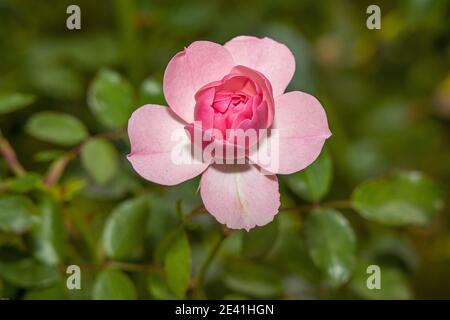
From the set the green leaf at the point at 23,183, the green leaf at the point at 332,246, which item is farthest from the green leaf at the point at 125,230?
the green leaf at the point at 332,246

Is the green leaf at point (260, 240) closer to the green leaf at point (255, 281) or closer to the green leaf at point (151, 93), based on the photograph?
the green leaf at point (255, 281)

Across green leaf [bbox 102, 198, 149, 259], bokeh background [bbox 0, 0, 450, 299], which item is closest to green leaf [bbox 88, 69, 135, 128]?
bokeh background [bbox 0, 0, 450, 299]

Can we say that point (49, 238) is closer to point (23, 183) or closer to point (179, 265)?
point (23, 183)

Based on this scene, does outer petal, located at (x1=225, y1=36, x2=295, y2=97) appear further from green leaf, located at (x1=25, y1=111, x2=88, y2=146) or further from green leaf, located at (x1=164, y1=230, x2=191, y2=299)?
green leaf, located at (x1=25, y1=111, x2=88, y2=146)

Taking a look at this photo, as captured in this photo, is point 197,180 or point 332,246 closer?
point 332,246

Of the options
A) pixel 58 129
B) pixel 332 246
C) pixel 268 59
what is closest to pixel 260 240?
pixel 332 246
